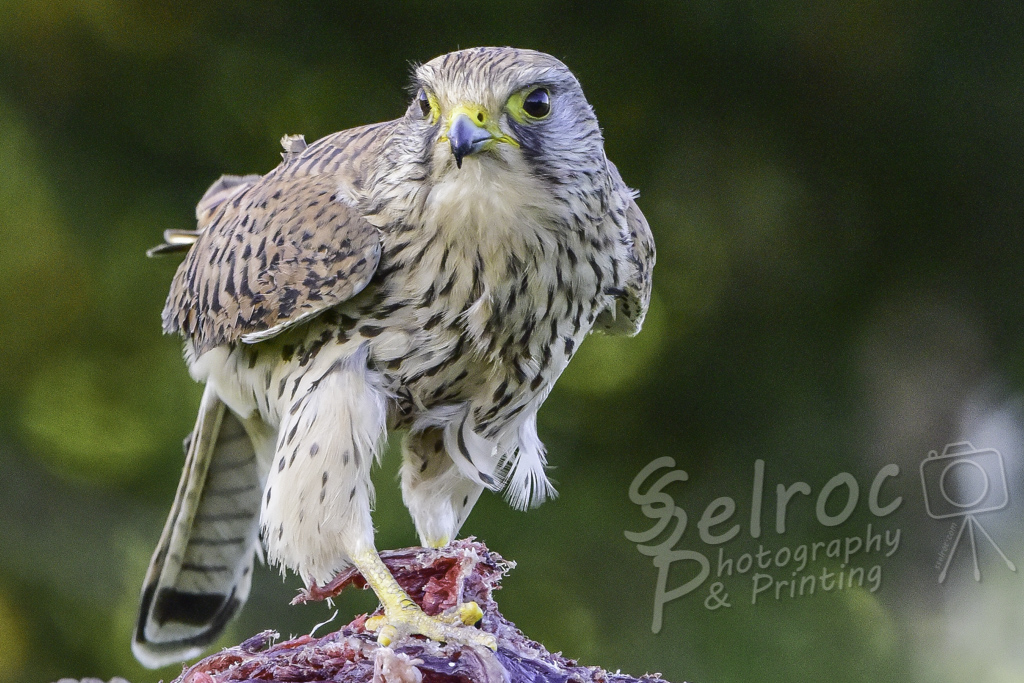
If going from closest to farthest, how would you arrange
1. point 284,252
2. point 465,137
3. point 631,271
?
point 465,137, point 284,252, point 631,271

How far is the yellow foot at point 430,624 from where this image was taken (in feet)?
5.13

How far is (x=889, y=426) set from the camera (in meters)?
3.38

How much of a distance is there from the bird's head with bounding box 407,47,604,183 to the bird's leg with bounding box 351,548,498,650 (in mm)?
653

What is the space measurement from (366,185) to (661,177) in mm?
1601

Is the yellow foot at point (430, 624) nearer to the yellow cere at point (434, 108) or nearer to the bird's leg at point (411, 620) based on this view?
the bird's leg at point (411, 620)

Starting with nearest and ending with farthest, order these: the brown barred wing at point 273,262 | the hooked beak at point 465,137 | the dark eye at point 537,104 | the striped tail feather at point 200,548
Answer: the hooked beak at point 465,137, the dark eye at point 537,104, the brown barred wing at point 273,262, the striped tail feather at point 200,548

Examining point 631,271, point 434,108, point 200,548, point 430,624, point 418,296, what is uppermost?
point 631,271

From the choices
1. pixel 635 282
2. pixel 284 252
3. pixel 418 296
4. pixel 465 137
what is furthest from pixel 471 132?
pixel 635 282

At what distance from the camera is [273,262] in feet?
6.35

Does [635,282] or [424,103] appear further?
[635,282]

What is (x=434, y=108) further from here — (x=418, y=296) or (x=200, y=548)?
(x=200, y=548)

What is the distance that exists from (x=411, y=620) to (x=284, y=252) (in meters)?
0.71

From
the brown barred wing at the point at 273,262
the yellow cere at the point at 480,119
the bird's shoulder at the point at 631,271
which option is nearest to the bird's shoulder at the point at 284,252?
the brown barred wing at the point at 273,262

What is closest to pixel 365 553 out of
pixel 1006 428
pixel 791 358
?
pixel 791 358
